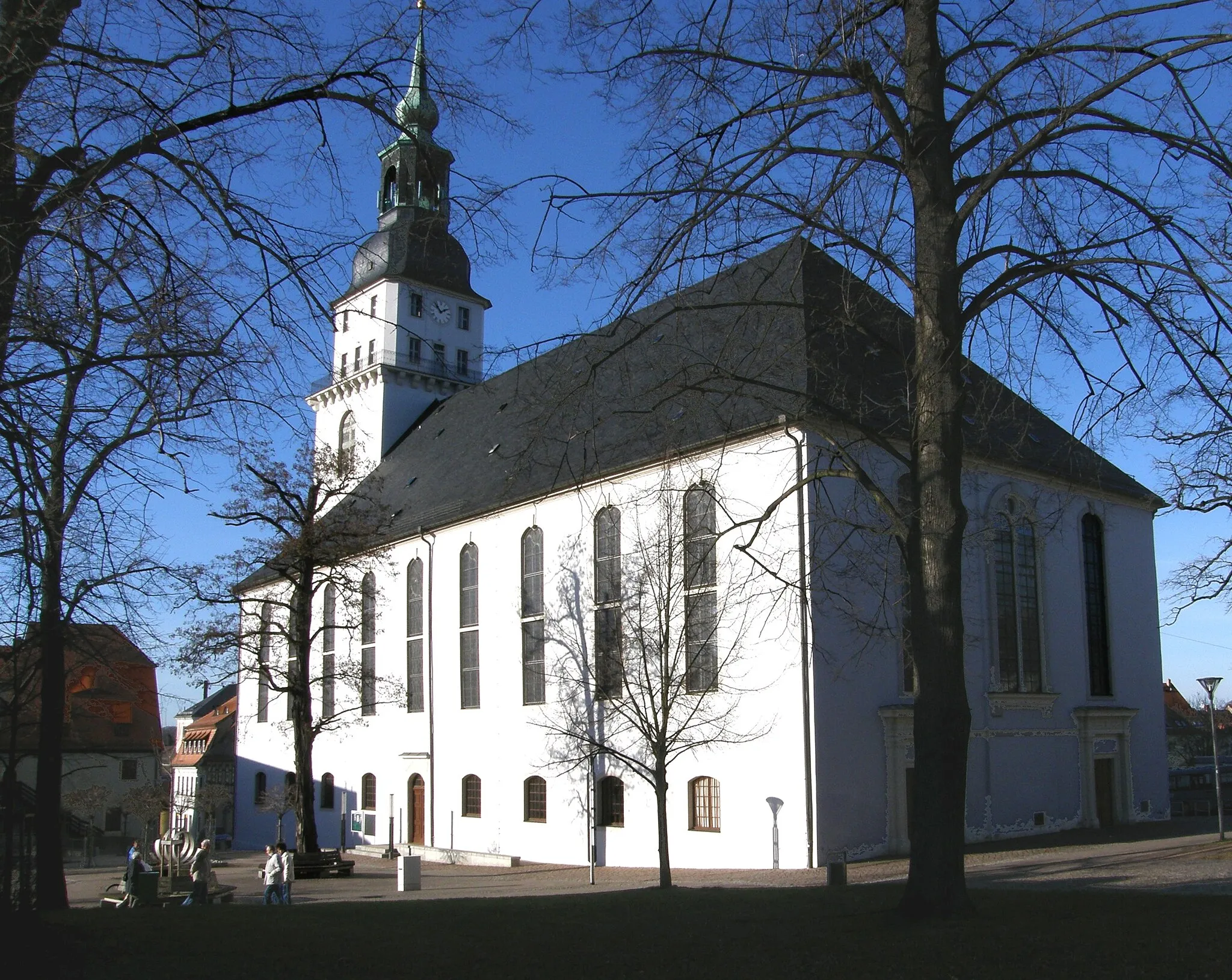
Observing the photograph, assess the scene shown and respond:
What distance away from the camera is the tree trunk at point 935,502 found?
10602mm

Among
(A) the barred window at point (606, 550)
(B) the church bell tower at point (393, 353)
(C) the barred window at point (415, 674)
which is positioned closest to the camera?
(A) the barred window at point (606, 550)

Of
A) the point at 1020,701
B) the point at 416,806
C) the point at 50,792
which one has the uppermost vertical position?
the point at 1020,701

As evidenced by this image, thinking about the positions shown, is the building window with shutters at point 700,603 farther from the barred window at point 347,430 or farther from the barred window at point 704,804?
the barred window at point 347,430

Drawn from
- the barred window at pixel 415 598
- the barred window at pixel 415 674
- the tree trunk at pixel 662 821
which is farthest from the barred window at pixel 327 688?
the tree trunk at pixel 662 821

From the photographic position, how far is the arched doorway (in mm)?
35125

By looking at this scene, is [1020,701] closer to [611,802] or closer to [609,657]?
[611,802]

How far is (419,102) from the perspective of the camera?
915 cm

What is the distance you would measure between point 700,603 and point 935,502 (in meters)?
13.2

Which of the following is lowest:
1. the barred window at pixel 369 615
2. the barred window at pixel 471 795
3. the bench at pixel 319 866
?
the bench at pixel 319 866

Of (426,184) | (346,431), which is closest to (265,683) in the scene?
(346,431)

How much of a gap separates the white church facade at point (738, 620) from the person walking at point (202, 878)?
7461mm

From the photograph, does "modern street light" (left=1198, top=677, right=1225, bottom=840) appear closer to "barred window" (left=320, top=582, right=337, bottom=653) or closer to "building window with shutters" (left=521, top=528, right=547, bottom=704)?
"building window with shutters" (left=521, top=528, right=547, bottom=704)

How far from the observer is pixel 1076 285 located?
11641 millimetres

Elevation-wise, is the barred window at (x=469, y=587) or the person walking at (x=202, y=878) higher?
the barred window at (x=469, y=587)
